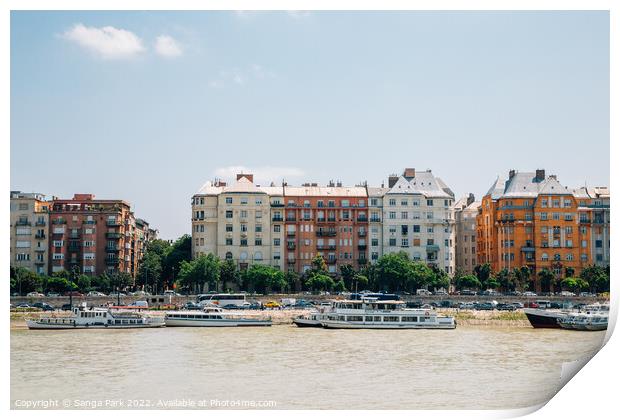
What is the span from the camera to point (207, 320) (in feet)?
92.9

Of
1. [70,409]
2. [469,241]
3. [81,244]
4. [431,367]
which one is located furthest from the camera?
[469,241]

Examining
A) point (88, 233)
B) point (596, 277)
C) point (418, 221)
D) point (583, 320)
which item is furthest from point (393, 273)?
point (583, 320)

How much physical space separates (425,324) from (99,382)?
14.3 m

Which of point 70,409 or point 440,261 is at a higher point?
point 440,261

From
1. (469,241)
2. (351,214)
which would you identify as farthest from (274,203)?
(469,241)

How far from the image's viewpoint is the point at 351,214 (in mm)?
42688

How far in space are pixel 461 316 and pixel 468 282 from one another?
10.1 m

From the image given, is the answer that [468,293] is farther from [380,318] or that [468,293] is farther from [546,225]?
[380,318]

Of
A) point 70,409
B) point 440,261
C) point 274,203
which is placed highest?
point 274,203

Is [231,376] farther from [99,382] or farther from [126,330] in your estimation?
[126,330]

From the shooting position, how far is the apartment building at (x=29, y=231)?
1241 inches

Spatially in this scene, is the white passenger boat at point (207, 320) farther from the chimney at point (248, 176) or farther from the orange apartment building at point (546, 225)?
the orange apartment building at point (546, 225)

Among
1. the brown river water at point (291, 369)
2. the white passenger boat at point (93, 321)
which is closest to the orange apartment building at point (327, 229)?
the white passenger boat at point (93, 321)

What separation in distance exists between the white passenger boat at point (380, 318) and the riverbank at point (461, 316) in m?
2.25
